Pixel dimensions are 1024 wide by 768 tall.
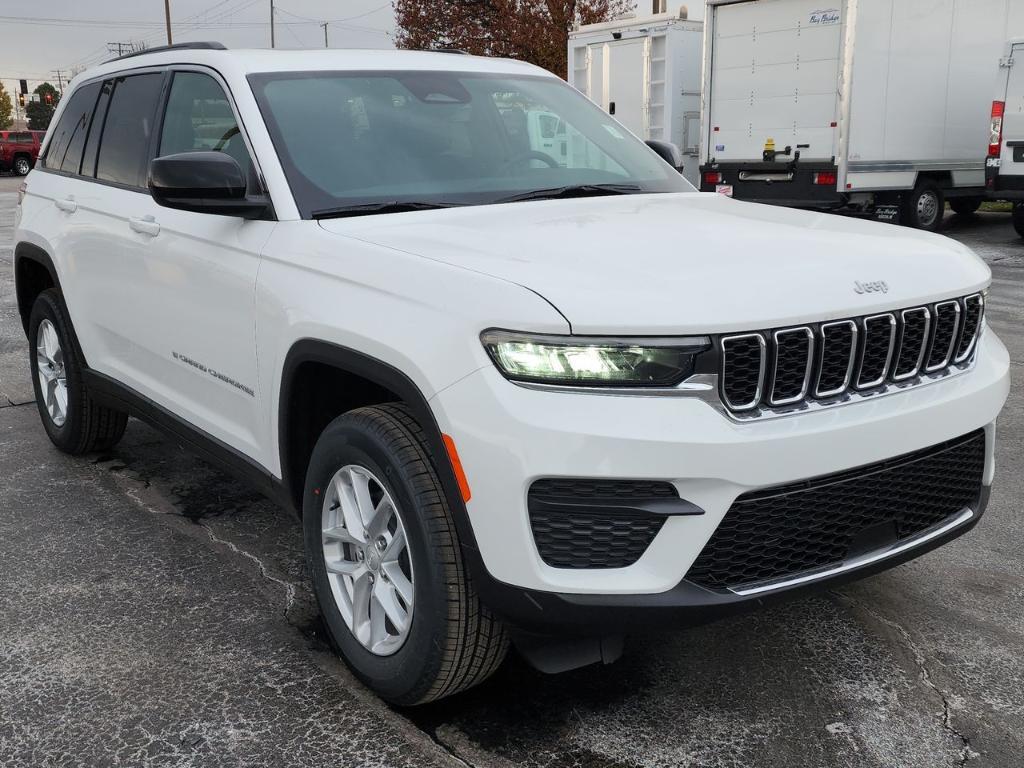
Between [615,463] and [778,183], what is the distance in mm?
12723

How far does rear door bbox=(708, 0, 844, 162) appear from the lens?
44.1ft

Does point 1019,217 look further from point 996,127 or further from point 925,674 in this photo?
point 925,674

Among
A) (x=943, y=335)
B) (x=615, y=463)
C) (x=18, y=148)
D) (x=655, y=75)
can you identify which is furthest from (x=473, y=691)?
(x=18, y=148)

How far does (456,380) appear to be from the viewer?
8.12 ft

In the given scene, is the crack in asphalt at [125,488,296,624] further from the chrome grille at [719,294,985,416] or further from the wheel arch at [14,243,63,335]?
the chrome grille at [719,294,985,416]

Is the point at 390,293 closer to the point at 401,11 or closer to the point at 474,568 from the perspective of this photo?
the point at 474,568

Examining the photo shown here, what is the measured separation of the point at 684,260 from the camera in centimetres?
266

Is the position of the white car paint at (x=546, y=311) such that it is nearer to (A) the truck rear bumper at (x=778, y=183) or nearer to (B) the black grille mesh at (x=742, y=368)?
(B) the black grille mesh at (x=742, y=368)

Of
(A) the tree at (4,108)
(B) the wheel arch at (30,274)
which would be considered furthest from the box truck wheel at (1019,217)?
(A) the tree at (4,108)

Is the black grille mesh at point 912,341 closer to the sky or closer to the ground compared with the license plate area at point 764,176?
closer to the sky

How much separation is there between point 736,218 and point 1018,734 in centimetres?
167

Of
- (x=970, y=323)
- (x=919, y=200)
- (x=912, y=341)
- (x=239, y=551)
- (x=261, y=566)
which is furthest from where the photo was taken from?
(x=919, y=200)

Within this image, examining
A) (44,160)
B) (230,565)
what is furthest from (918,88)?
(230,565)

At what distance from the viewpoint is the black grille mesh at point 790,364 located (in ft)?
8.14
